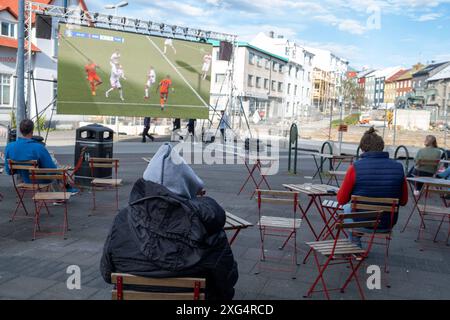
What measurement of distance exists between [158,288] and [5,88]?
2908 cm

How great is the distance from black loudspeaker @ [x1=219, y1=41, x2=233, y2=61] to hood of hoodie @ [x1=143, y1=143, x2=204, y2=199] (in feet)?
56.1

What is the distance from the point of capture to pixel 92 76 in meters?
17.5

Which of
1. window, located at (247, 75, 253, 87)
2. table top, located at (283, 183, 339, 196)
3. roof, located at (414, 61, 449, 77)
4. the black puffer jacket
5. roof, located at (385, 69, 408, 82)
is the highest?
roof, located at (385, 69, 408, 82)

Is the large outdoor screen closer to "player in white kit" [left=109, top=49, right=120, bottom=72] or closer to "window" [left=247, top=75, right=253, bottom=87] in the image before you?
"player in white kit" [left=109, top=49, right=120, bottom=72]

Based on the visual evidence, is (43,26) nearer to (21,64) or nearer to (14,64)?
(21,64)

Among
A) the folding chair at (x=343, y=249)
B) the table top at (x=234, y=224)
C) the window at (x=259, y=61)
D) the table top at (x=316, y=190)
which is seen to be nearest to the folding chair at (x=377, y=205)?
the folding chair at (x=343, y=249)

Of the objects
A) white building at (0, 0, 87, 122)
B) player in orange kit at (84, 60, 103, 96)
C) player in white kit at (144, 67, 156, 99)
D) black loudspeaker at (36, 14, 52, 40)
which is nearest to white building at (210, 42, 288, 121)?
white building at (0, 0, 87, 122)

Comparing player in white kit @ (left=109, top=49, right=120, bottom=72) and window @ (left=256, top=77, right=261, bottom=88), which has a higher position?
window @ (left=256, top=77, right=261, bottom=88)

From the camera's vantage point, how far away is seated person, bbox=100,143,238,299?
2.77 metres

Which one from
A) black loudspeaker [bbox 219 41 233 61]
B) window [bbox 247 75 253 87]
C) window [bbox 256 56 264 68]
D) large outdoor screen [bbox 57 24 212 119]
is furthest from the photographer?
window [bbox 256 56 264 68]

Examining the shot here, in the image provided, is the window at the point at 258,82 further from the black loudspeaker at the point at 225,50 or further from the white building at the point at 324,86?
the black loudspeaker at the point at 225,50

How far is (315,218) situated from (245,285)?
3.39m

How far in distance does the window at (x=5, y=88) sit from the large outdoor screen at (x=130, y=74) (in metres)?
13.5

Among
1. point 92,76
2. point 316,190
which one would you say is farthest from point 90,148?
point 92,76
